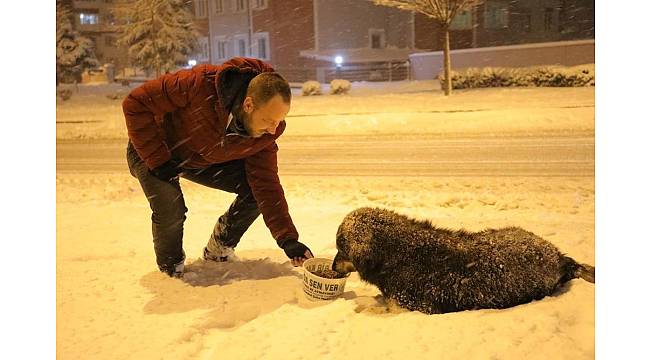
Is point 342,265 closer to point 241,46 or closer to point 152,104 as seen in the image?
point 152,104

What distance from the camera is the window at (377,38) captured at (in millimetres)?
4777

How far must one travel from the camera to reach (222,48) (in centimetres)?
366

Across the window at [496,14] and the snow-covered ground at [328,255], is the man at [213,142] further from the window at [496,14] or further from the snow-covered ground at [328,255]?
the window at [496,14]

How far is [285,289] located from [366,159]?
7.10ft

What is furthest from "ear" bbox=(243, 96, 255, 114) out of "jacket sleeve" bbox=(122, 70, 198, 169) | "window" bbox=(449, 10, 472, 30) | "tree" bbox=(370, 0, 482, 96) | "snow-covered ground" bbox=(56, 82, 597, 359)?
"window" bbox=(449, 10, 472, 30)

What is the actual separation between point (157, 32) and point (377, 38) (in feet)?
5.72

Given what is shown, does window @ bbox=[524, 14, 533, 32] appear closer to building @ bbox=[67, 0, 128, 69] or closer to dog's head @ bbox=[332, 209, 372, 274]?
dog's head @ bbox=[332, 209, 372, 274]

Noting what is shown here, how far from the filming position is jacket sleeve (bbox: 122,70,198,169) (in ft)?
8.66

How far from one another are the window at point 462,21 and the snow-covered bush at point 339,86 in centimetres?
107

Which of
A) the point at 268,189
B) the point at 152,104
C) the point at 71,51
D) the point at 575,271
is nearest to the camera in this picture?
the point at 575,271

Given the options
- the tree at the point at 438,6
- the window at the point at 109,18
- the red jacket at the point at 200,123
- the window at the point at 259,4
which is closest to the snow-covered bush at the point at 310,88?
the tree at the point at 438,6

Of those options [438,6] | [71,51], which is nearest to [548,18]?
[438,6]
